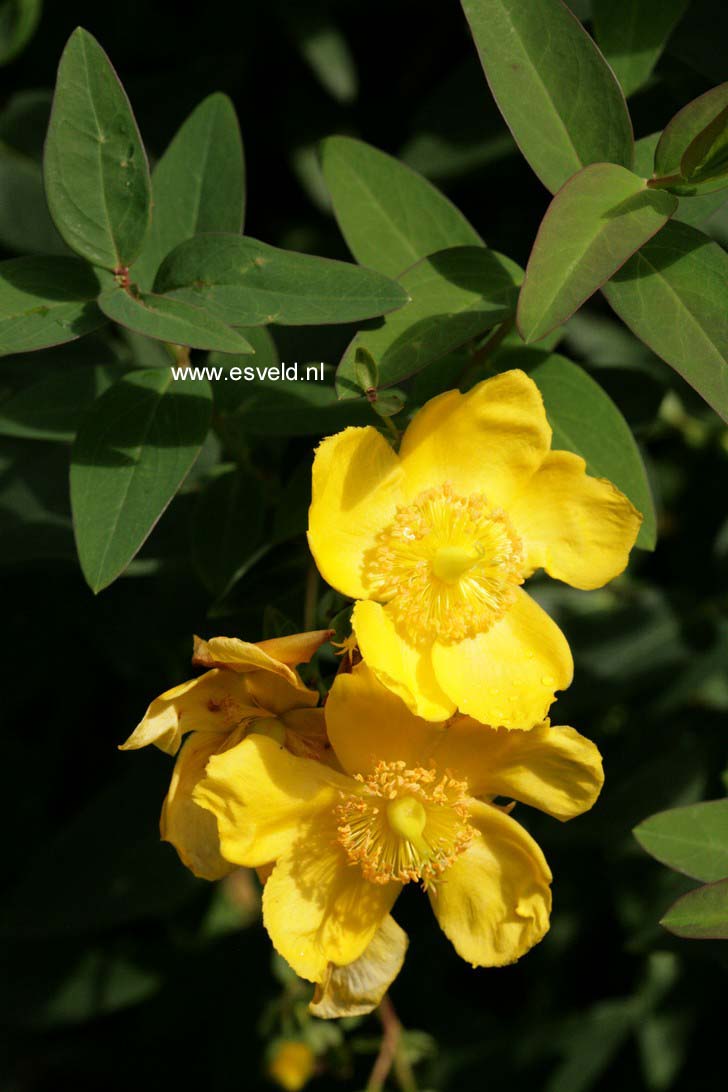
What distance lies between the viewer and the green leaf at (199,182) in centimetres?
161

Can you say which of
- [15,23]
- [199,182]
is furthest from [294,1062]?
[15,23]

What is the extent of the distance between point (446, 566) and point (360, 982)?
1.71ft

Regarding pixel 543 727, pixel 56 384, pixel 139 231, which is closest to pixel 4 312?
pixel 139 231

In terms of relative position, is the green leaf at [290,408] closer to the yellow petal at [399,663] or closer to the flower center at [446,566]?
the flower center at [446,566]

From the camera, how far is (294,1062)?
204 centimetres

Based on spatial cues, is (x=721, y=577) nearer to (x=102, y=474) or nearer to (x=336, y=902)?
(x=336, y=902)

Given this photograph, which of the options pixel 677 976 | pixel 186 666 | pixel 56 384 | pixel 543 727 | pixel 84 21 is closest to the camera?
pixel 543 727

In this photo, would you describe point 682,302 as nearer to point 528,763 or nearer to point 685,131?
point 685,131

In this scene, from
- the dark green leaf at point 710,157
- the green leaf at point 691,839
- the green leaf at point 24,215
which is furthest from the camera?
the green leaf at point 24,215

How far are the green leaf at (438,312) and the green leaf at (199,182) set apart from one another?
1.21 ft

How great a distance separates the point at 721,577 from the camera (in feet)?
7.27

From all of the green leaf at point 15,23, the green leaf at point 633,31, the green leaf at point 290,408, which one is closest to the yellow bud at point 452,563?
the green leaf at point 290,408

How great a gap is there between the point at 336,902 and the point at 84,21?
169 centimetres

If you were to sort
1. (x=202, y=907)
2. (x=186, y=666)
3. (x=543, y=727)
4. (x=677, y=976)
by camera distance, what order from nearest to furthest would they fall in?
(x=543, y=727)
(x=186, y=666)
(x=677, y=976)
(x=202, y=907)
